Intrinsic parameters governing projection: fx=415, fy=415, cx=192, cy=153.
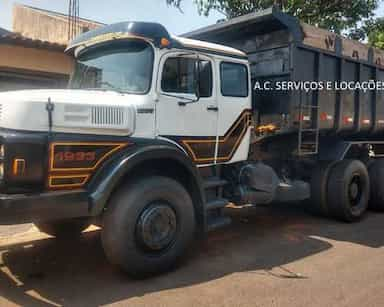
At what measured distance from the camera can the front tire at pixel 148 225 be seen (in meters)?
4.09

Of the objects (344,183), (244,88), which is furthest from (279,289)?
(344,183)

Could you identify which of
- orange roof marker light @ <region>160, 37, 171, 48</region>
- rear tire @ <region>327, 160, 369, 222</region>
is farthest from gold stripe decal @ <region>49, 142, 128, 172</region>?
rear tire @ <region>327, 160, 369, 222</region>

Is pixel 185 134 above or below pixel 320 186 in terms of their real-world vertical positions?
above

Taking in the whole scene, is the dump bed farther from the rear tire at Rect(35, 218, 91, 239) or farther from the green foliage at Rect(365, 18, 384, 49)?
the green foliage at Rect(365, 18, 384, 49)

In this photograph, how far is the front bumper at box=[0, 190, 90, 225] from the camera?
11.7 feet

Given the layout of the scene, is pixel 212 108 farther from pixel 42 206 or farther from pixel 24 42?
pixel 24 42

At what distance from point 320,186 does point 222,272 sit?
3015 mm

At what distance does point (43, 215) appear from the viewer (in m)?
3.74

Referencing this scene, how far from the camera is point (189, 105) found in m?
4.95

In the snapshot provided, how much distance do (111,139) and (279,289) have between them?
2.25 m

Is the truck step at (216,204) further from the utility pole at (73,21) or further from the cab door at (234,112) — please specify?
the utility pole at (73,21)

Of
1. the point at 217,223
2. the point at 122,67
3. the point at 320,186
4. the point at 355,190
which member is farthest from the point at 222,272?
the point at 355,190

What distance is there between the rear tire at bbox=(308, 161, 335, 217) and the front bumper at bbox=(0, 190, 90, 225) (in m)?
4.27

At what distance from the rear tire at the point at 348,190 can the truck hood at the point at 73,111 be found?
3.81 meters
